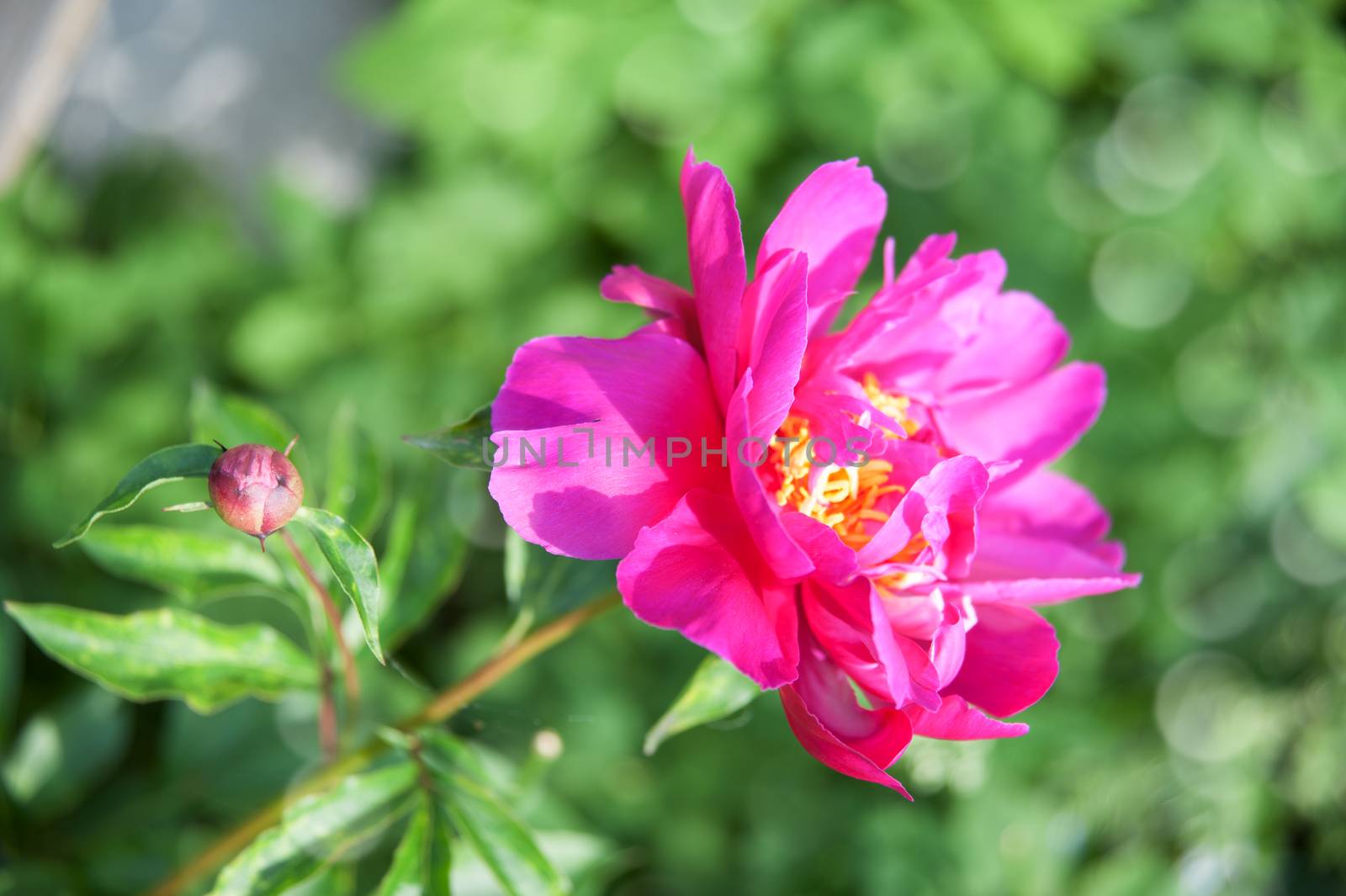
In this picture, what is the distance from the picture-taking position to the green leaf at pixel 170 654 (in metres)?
0.59

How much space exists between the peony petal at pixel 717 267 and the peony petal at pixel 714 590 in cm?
7

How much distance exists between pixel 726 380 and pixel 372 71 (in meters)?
1.17

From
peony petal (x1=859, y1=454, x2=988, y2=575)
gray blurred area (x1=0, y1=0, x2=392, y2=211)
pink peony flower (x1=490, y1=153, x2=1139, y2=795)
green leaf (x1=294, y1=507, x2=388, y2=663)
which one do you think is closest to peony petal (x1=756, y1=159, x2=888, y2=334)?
pink peony flower (x1=490, y1=153, x2=1139, y2=795)

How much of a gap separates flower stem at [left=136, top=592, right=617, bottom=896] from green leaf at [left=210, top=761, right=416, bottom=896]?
0.08ft

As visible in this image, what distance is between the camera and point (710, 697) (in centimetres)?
55

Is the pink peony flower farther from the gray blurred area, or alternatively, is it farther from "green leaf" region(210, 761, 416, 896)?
the gray blurred area

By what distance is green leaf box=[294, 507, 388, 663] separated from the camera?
458mm

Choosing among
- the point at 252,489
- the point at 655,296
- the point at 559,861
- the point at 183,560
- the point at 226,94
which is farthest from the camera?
the point at 226,94

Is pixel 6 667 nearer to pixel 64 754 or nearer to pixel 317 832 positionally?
pixel 64 754

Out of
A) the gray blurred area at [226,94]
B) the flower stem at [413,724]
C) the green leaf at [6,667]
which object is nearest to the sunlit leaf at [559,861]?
the flower stem at [413,724]

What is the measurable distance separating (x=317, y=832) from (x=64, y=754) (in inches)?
16.1

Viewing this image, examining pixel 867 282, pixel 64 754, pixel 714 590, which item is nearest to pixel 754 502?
pixel 714 590

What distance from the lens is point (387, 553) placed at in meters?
0.68

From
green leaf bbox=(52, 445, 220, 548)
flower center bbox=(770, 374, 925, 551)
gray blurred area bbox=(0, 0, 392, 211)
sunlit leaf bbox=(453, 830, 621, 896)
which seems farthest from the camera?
gray blurred area bbox=(0, 0, 392, 211)
